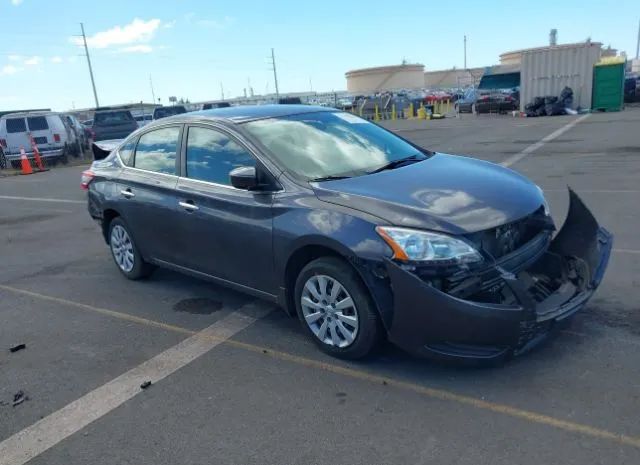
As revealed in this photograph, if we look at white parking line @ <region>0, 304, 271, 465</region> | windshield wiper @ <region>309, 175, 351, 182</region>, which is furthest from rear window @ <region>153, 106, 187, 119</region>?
windshield wiper @ <region>309, 175, 351, 182</region>

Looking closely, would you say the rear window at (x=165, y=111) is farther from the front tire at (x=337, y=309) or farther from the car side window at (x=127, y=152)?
the front tire at (x=337, y=309)

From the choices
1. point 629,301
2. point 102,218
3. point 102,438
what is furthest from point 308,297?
point 102,218

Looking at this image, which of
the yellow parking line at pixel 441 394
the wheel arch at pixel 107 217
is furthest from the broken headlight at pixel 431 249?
the wheel arch at pixel 107 217

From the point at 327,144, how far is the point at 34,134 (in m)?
17.7

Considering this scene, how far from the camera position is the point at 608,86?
86.2ft

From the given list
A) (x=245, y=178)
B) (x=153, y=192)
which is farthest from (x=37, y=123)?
(x=245, y=178)

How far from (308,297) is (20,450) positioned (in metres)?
1.92

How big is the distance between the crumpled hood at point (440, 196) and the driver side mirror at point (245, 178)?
44 centimetres

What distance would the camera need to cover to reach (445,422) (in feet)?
10.1

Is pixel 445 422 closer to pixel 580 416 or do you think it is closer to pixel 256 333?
pixel 580 416

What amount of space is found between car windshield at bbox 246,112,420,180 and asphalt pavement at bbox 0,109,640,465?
1304 millimetres

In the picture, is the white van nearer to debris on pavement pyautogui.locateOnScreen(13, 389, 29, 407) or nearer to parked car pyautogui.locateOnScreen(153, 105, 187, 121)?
parked car pyautogui.locateOnScreen(153, 105, 187, 121)

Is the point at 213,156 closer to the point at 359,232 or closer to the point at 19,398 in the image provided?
the point at 359,232

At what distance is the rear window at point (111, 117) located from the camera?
20922 mm
